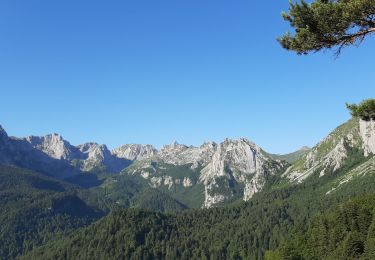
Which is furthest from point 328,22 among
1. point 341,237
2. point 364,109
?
point 341,237

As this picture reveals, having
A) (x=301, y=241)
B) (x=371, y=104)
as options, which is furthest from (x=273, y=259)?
(x=371, y=104)

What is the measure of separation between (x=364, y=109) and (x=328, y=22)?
709cm

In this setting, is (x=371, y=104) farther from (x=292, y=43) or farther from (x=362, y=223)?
(x=362, y=223)

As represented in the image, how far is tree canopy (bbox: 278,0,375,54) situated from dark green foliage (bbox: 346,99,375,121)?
429 cm

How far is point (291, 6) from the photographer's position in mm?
28688

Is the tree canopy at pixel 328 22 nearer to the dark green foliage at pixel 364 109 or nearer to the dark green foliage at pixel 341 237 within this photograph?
the dark green foliage at pixel 364 109

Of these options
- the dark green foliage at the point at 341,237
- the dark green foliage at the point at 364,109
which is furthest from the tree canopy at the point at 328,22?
the dark green foliage at the point at 341,237

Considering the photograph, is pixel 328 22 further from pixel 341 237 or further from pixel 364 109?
pixel 341 237

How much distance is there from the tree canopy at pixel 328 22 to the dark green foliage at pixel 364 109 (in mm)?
4289

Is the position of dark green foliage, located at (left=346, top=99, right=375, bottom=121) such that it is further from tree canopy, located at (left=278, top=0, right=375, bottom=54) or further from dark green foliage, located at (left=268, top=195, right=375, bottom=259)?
dark green foliage, located at (left=268, top=195, right=375, bottom=259)

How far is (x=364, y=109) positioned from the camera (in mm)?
30875

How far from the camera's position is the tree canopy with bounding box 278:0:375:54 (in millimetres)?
26656

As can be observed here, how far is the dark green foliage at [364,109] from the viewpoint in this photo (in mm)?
30562

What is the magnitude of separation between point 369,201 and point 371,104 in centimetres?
15629
